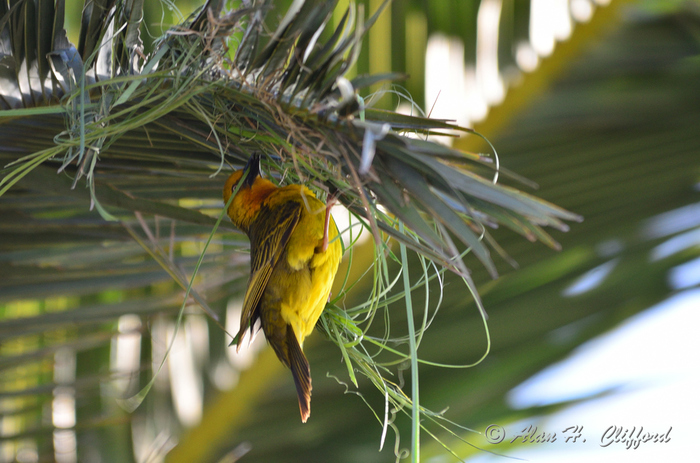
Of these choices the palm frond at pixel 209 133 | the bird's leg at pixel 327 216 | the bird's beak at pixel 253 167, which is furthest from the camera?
the bird's beak at pixel 253 167

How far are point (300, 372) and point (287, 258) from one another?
22 cm

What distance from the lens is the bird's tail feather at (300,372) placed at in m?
1.08

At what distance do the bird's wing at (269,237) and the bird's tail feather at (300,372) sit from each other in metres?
0.11

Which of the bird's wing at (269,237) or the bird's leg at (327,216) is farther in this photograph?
the bird's wing at (269,237)

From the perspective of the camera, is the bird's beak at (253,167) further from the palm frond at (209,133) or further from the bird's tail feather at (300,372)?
the bird's tail feather at (300,372)

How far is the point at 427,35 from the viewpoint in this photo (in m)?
1.79

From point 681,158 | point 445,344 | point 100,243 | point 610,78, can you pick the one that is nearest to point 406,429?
point 445,344

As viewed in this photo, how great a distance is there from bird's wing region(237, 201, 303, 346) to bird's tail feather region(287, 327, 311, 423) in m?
0.11

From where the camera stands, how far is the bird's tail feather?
1080 mm

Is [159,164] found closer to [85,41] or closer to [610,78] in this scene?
[85,41]

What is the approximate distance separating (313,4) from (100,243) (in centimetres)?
101

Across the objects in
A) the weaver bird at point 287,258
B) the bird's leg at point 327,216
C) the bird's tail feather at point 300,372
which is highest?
the bird's leg at point 327,216

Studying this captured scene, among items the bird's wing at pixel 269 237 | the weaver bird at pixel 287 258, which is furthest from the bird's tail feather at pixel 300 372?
the bird's wing at pixel 269 237

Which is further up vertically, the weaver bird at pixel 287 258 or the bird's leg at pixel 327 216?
the bird's leg at pixel 327 216
